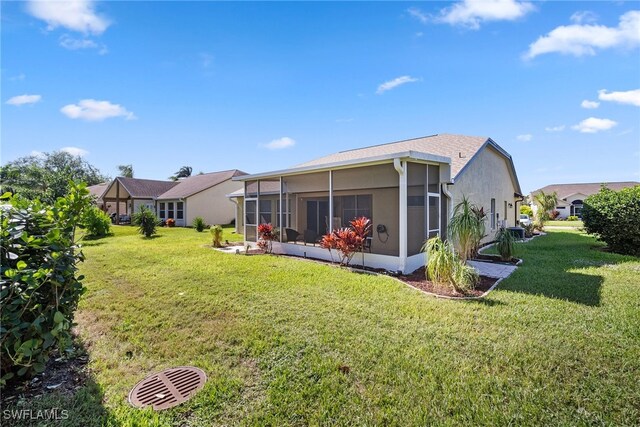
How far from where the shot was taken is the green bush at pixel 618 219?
1122 cm

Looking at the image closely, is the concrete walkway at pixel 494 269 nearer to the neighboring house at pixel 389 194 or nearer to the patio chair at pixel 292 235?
the neighboring house at pixel 389 194

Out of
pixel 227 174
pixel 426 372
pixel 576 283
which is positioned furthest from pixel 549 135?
pixel 227 174

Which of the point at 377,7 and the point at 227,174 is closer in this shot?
the point at 377,7

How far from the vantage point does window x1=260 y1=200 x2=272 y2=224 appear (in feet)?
43.9

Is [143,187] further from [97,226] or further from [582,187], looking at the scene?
[582,187]

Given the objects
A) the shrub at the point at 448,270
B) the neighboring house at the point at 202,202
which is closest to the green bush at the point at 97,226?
the neighboring house at the point at 202,202

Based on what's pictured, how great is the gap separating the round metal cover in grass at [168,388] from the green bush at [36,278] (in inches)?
36.5

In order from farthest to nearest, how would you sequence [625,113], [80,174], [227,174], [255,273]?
[80,174] < [227,174] < [625,113] < [255,273]

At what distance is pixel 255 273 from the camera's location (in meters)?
8.03

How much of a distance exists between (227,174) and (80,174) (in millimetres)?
50788

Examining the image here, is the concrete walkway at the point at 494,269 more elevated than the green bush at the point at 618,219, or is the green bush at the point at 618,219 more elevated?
the green bush at the point at 618,219

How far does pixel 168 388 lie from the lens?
329 centimetres

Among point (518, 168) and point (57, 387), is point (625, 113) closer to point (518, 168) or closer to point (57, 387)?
point (518, 168)

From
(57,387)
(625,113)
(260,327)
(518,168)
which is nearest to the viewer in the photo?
(57,387)
